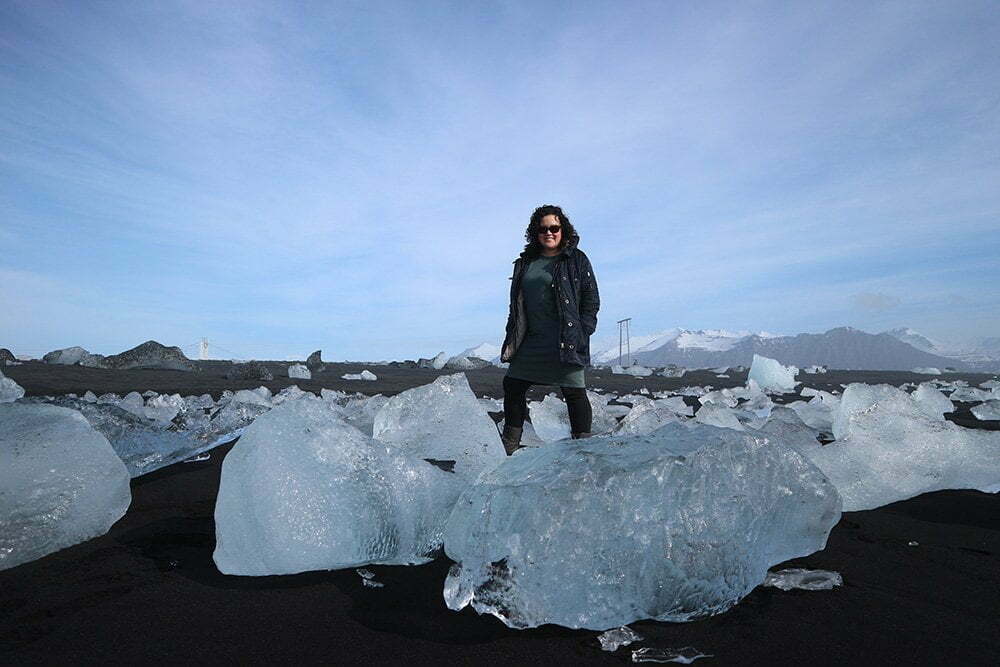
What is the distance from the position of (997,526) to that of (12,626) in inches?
123

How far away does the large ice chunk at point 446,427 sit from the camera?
254 cm

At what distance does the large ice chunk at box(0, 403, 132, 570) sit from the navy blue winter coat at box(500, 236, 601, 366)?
6.69 ft

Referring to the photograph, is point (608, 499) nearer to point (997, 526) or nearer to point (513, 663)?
point (513, 663)

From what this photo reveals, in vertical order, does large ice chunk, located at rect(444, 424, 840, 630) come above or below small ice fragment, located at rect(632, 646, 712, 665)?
above

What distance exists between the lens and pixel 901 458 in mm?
2420

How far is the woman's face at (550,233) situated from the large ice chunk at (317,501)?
6.61 ft

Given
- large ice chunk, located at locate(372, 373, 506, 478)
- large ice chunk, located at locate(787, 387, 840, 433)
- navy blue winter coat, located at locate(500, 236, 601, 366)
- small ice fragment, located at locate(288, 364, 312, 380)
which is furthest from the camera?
small ice fragment, located at locate(288, 364, 312, 380)

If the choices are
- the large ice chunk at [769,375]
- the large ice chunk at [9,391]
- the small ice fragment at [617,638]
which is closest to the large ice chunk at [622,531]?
the small ice fragment at [617,638]

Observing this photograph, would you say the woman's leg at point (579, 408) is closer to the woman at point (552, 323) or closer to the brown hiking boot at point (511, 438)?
the woman at point (552, 323)

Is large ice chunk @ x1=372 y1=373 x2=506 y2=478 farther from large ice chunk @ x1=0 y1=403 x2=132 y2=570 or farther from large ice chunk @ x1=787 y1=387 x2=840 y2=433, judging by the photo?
large ice chunk @ x1=787 y1=387 x2=840 y2=433

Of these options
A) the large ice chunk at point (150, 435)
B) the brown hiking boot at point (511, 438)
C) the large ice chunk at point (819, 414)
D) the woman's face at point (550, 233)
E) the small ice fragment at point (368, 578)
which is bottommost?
the small ice fragment at point (368, 578)

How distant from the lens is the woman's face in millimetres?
3477

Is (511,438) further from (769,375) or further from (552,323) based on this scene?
(769,375)

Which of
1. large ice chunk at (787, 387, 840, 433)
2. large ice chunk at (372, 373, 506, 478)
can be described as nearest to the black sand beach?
large ice chunk at (372, 373, 506, 478)
